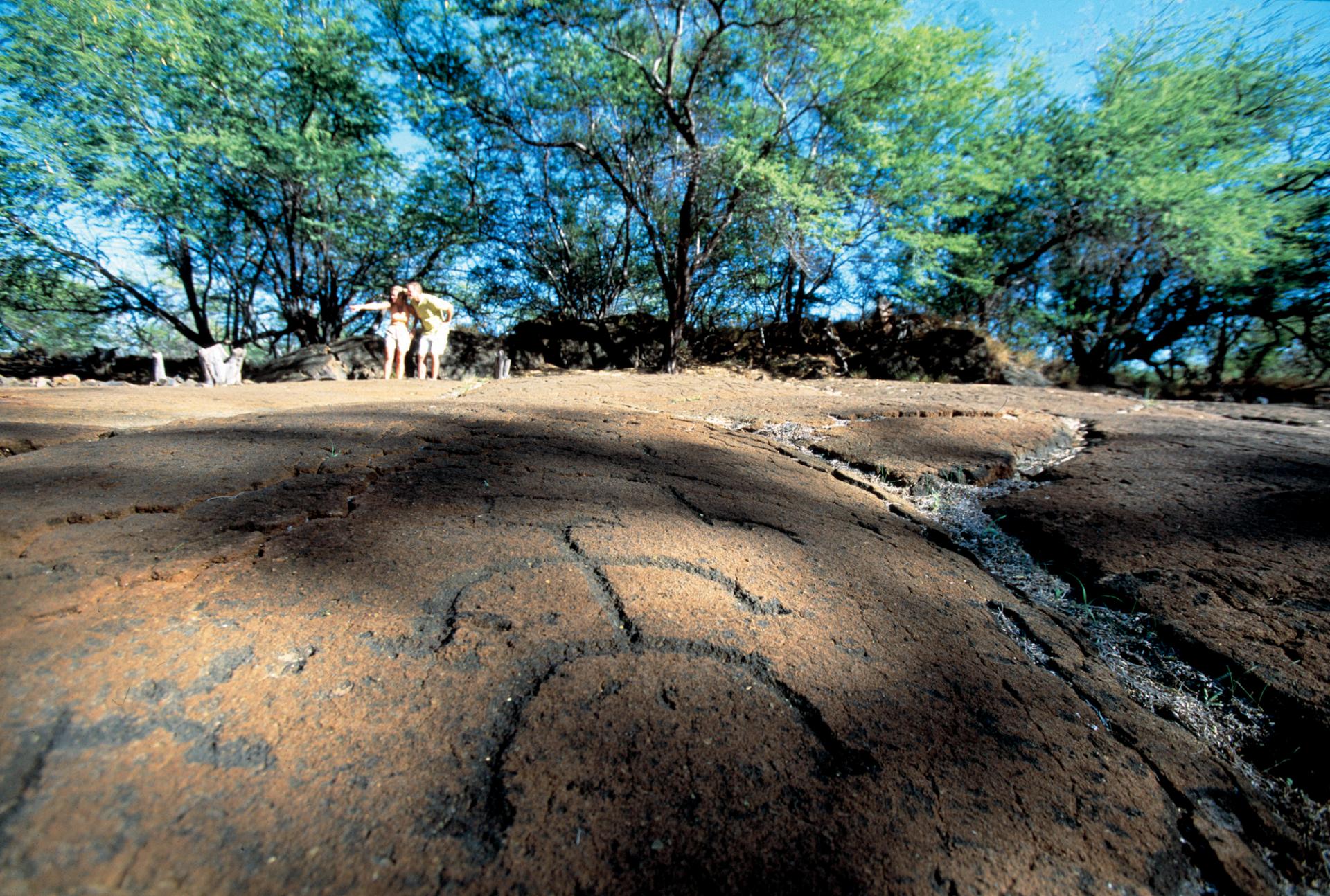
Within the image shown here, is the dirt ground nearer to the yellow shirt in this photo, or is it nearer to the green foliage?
the yellow shirt

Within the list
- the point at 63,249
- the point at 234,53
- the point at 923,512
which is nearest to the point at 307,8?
the point at 234,53

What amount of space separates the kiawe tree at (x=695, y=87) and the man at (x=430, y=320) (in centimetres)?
369

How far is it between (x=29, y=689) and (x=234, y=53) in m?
12.6

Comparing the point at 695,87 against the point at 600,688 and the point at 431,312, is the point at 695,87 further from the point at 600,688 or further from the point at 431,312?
the point at 600,688

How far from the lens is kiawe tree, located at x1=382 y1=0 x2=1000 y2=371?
766 centimetres

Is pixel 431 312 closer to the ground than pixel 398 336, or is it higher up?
higher up

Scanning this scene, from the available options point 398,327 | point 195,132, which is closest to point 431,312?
point 398,327

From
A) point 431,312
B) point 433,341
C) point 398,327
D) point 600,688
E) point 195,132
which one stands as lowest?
point 600,688

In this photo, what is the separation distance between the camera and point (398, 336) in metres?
6.93

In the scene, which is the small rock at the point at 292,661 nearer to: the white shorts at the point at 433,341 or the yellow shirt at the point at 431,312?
the yellow shirt at the point at 431,312

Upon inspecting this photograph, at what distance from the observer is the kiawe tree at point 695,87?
7.66 m

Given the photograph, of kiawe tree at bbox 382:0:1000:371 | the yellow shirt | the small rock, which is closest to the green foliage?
kiawe tree at bbox 382:0:1000:371

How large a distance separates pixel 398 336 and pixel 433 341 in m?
0.43


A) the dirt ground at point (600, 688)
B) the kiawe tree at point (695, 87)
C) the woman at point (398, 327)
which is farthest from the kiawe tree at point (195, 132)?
the dirt ground at point (600, 688)
